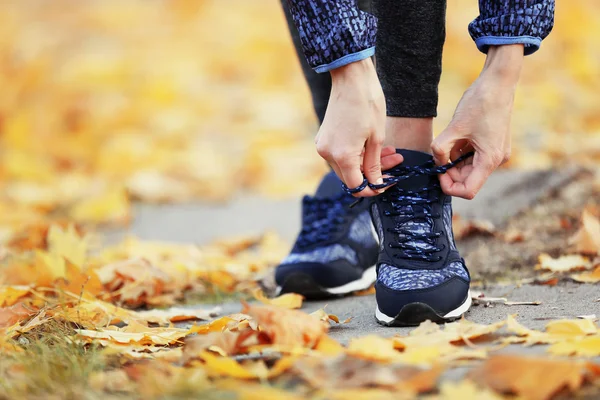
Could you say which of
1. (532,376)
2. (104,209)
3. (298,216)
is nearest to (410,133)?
(532,376)

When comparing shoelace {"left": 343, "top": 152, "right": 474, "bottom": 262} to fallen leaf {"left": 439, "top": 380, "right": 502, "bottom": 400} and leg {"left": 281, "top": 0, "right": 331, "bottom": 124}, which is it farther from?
fallen leaf {"left": 439, "top": 380, "right": 502, "bottom": 400}

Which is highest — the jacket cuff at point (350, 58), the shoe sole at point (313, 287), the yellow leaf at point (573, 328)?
the jacket cuff at point (350, 58)

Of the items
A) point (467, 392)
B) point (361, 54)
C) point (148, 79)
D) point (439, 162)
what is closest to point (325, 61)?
point (361, 54)

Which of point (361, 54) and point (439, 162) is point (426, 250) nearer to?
point (439, 162)

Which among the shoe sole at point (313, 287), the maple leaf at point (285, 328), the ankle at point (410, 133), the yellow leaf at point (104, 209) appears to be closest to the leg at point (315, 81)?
the ankle at point (410, 133)

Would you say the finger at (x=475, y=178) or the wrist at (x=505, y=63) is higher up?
the wrist at (x=505, y=63)

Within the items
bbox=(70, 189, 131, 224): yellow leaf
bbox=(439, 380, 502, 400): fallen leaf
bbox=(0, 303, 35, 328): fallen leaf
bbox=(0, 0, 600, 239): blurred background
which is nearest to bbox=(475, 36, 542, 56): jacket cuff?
bbox=(439, 380, 502, 400): fallen leaf

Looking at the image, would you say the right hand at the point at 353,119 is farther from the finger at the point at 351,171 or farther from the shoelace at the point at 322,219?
A: the shoelace at the point at 322,219

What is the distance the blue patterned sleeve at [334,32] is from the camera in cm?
110

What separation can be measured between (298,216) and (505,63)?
1777 millimetres

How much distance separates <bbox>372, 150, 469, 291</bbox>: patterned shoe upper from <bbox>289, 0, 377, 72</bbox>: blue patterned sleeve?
258mm

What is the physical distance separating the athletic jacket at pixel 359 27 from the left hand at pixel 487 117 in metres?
0.03

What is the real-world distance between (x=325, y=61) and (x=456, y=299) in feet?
1.54

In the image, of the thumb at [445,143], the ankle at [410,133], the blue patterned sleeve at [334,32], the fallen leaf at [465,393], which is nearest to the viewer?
the fallen leaf at [465,393]
